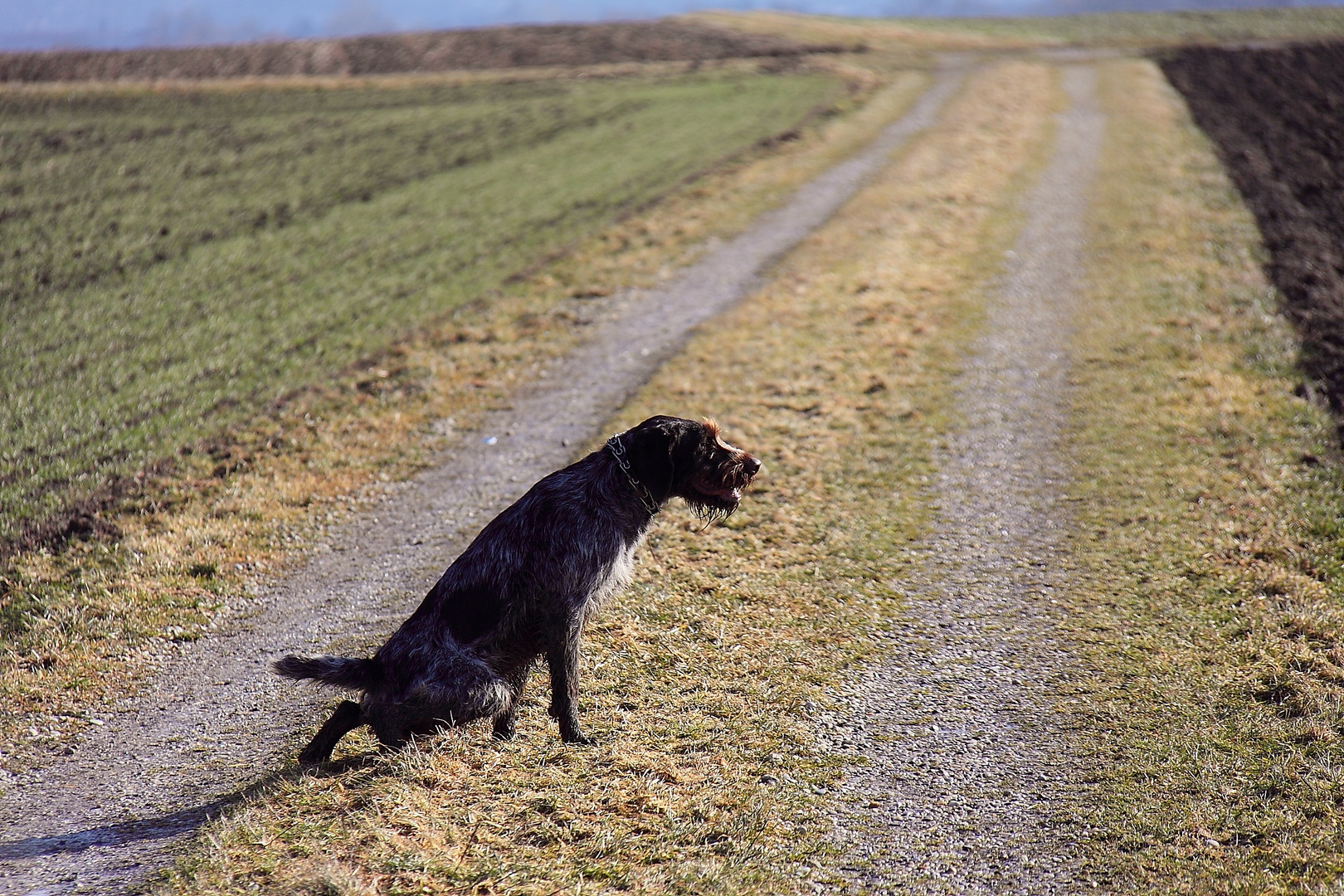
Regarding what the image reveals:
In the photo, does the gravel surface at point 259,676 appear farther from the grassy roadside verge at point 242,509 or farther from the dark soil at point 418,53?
the dark soil at point 418,53

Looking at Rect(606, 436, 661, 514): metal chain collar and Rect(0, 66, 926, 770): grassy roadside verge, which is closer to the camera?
Rect(606, 436, 661, 514): metal chain collar

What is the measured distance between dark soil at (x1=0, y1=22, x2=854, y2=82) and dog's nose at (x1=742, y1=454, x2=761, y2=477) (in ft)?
151

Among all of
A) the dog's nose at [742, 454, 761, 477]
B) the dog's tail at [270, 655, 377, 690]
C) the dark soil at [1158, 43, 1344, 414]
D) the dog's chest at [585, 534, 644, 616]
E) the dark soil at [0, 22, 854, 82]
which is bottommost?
the dog's tail at [270, 655, 377, 690]

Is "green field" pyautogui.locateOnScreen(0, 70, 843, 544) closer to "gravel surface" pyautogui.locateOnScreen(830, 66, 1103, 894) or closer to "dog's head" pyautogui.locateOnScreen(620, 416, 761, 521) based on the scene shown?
"dog's head" pyautogui.locateOnScreen(620, 416, 761, 521)

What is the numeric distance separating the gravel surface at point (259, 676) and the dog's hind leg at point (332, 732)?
35 cm

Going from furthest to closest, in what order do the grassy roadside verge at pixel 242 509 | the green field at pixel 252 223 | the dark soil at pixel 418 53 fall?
the dark soil at pixel 418 53, the green field at pixel 252 223, the grassy roadside verge at pixel 242 509

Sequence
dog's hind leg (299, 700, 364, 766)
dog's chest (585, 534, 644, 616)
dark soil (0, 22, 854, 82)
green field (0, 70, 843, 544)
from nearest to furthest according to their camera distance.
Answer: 1. dog's hind leg (299, 700, 364, 766)
2. dog's chest (585, 534, 644, 616)
3. green field (0, 70, 843, 544)
4. dark soil (0, 22, 854, 82)

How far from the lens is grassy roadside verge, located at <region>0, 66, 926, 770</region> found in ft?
25.6

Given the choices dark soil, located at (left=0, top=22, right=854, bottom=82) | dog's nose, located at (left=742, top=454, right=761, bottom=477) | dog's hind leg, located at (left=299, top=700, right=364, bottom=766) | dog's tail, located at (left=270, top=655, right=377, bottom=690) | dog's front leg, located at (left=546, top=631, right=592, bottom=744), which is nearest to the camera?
dog's tail, located at (left=270, top=655, right=377, bottom=690)

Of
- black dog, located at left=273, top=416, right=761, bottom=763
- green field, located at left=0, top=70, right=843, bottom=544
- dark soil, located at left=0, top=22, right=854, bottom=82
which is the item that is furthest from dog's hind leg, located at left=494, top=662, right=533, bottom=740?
dark soil, located at left=0, top=22, right=854, bottom=82

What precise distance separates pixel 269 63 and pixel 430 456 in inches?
1859

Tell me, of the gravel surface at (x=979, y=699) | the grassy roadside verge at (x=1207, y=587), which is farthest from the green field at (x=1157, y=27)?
the gravel surface at (x=979, y=699)

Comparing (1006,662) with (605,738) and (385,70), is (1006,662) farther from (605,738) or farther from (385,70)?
(385,70)

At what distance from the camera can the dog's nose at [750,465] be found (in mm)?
6848
